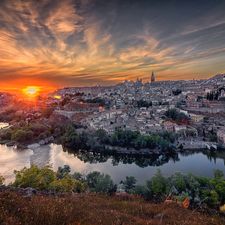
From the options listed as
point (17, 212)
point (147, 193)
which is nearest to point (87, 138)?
point (147, 193)

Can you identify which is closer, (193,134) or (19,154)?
(19,154)

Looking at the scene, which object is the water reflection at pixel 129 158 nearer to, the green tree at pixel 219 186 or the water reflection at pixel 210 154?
the water reflection at pixel 210 154

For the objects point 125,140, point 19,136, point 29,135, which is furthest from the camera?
point 29,135

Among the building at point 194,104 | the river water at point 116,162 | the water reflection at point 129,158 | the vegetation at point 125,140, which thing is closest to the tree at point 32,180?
the river water at point 116,162

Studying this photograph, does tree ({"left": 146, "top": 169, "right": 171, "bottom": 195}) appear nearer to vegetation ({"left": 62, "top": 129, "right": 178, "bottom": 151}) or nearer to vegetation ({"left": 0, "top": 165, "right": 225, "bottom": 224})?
vegetation ({"left": 0, "top": 165, "right": 225, "bottom": 224})

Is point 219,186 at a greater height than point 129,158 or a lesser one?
greater

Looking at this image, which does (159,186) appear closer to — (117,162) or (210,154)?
(117,162)

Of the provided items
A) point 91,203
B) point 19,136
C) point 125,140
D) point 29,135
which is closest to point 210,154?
point 125,140

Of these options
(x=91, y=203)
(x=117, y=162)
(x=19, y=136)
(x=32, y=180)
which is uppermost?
(x=91, y=203)

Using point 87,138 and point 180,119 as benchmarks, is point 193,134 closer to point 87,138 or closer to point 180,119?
point 180,119
